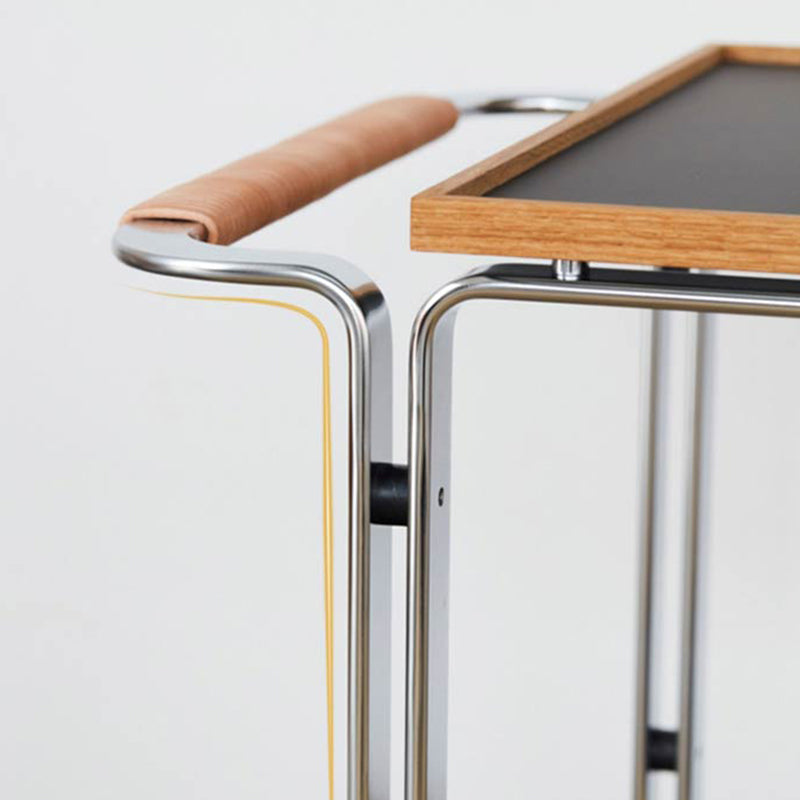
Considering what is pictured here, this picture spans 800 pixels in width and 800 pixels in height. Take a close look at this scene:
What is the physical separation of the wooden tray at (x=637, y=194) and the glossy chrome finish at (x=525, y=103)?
226mm

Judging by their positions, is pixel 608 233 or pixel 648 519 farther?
pixel 648 519

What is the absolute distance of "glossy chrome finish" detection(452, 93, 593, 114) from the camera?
144 cm

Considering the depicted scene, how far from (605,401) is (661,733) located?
51 centimetres

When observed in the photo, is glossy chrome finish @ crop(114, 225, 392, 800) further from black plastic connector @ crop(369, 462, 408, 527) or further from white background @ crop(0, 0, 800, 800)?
white background @ crop(0, 0, 800, 800)

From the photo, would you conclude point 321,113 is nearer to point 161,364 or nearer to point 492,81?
point 492,81

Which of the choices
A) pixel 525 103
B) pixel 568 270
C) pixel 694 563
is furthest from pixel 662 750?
pixel 568 270

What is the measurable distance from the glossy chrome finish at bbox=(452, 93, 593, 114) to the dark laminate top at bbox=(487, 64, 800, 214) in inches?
5.3

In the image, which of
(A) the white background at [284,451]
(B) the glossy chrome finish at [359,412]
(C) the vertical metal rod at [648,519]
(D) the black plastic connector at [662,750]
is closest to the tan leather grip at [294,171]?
(B) the glossy chrome finish at [359,412]

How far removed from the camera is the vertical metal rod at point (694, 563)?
62.4 inches

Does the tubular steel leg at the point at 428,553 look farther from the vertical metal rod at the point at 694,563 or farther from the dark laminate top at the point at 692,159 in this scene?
the vertical metal rod at the point at 694,563

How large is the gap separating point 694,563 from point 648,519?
0.06 m

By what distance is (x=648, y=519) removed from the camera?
1.61 metres

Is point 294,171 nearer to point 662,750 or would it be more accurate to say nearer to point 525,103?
point 525,103

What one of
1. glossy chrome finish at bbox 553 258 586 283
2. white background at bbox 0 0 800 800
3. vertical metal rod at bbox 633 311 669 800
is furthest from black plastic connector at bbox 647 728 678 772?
glossy chrome finish at bbox 553 258 586 283
